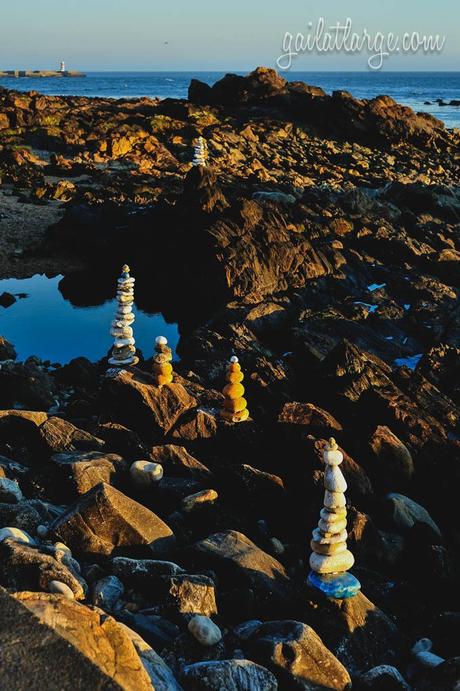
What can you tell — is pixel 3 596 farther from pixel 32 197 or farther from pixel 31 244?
pixel 32 197

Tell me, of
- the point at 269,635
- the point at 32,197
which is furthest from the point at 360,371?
the point at 32,197

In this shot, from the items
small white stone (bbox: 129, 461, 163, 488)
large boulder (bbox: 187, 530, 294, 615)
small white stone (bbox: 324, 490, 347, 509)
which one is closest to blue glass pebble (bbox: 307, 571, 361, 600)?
large boulder (bbox: 187, 530, 294, 615)

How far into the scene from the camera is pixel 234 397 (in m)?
10.6

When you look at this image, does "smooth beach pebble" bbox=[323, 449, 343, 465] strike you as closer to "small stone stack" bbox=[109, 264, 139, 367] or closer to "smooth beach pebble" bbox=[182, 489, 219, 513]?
"smooth beach pebble" bbox=[182, 489, 219, 513]

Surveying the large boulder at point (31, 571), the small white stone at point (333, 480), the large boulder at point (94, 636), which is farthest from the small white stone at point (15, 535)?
the small white stone at point (333, 480)

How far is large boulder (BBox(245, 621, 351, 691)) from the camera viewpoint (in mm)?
5344

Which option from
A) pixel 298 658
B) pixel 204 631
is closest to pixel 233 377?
pixel 204 631

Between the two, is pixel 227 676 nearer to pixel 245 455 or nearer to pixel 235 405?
pixel 245 455

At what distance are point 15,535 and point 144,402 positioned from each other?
4.69 metres

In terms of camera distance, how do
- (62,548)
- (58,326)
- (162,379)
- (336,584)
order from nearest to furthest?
(62,548), (336,584), (162,379), (58,326)

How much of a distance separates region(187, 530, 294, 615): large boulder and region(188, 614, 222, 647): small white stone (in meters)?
0.98

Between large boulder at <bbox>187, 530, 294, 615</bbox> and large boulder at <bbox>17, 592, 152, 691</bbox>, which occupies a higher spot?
large boulder at <bbox>17, 592, 152, 691</bbox>

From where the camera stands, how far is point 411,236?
80.6 ft

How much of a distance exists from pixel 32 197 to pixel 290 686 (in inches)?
1123
